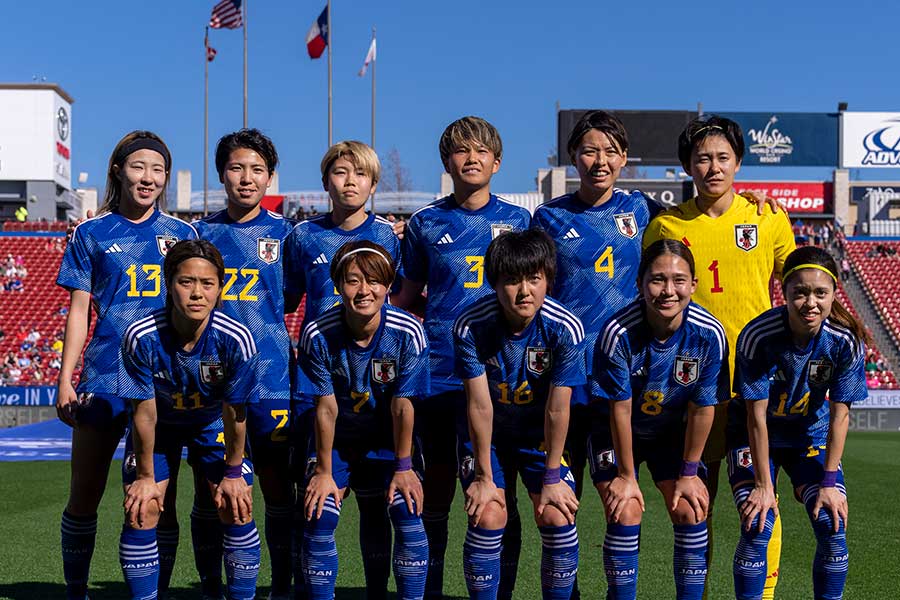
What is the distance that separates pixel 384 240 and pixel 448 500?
1383mm

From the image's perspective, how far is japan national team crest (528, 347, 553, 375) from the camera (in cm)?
450

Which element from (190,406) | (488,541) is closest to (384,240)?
(190,406)

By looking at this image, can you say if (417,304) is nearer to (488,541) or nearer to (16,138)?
(488,541)

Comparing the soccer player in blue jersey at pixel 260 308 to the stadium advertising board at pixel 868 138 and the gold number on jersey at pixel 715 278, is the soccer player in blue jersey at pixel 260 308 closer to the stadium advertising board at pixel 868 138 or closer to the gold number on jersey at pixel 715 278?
the gold number on jersey at pixel 715 278

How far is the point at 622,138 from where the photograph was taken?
5.02 meters

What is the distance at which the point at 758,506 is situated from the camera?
4496mm

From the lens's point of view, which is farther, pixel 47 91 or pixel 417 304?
pixel 47 91

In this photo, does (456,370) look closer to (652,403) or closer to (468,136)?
(652,403)

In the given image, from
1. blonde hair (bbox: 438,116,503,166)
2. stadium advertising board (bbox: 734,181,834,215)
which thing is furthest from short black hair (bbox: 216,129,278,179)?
stadium advertising board (bbox: 734,181,834,215)

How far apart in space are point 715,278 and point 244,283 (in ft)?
7.82

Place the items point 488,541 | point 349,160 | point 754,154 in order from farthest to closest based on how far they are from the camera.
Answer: point 754,154 < point 349,160 < point 488,541

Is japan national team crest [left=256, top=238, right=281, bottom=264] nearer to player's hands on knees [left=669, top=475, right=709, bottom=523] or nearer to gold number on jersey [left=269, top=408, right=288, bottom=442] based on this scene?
gold number on jersey [left=269, top=408, right=288, bottom=442]

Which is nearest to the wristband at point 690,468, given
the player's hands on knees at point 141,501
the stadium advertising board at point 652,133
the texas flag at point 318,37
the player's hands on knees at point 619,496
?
the player's hands on knees at point 619,496

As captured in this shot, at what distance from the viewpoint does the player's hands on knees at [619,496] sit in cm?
443
